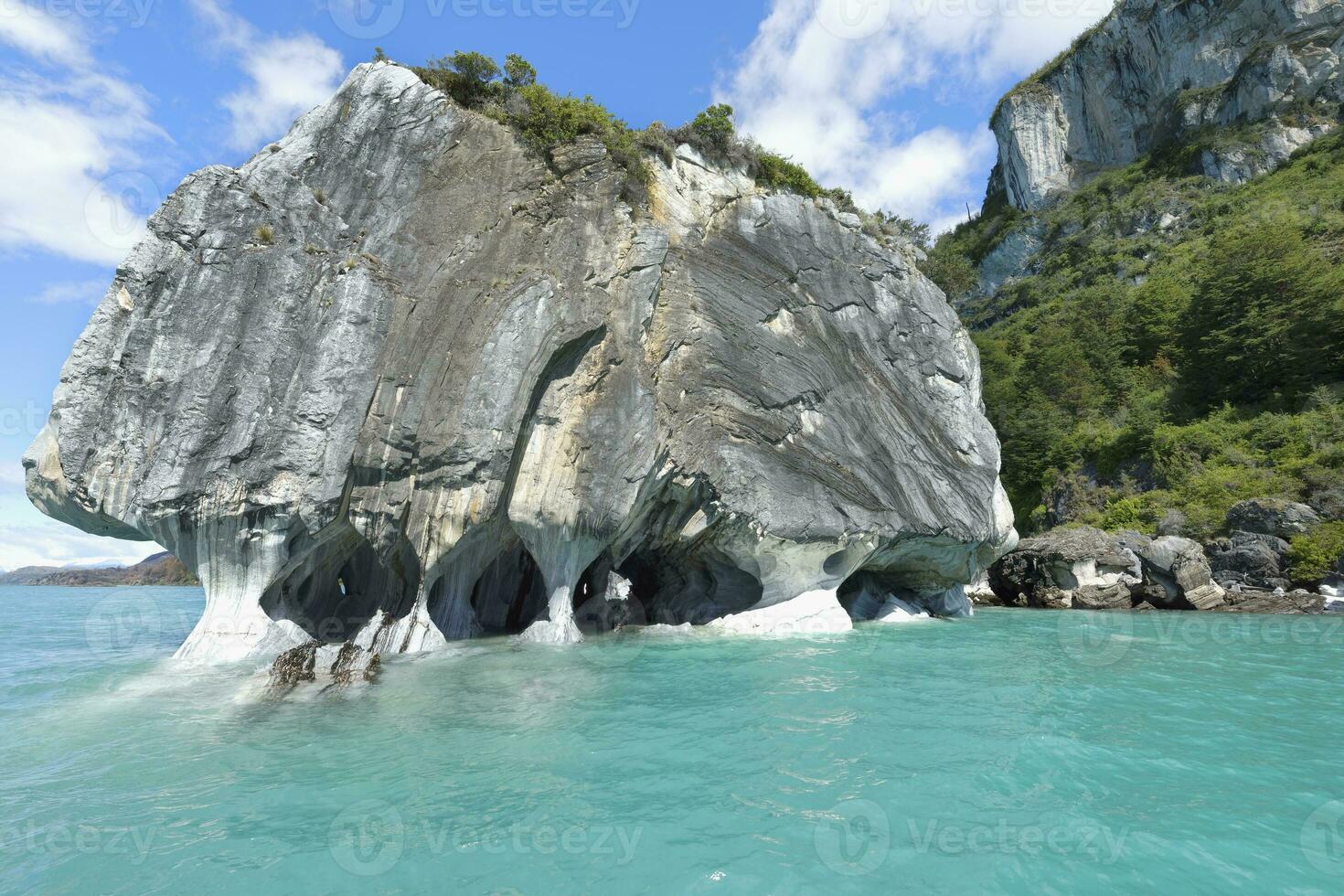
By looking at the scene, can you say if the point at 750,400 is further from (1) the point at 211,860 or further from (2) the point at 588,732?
(1) the point at 211,860

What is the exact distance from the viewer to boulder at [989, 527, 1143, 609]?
24.6 metres

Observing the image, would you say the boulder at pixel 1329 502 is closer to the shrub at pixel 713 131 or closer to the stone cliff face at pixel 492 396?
the stone cliff face at pixel 492 396

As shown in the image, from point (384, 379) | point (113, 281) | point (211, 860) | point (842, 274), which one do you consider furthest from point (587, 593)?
point (211, 860)

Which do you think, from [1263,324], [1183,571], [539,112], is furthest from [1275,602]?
[539,112]

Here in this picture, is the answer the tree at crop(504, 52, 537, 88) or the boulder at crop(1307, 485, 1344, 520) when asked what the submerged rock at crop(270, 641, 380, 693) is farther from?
the boulder at crop(1307, 485, 1344, 520)

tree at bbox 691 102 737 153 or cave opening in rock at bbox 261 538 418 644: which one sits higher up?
tree at bbox 691 102 737 153

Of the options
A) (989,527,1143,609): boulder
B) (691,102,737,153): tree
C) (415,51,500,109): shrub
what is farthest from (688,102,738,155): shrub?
(989,527,1143,609): boulder

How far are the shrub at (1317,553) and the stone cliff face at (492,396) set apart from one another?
384 inches

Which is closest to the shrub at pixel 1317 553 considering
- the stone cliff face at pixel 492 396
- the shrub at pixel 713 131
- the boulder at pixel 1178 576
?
the boulder at pixel 1178 576

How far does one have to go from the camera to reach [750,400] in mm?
18469

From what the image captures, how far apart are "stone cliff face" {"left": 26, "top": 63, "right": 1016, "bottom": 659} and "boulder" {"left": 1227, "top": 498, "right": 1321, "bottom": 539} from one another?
10388 millimetres

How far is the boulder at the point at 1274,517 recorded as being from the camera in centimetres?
2364

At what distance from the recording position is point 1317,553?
73.4ft

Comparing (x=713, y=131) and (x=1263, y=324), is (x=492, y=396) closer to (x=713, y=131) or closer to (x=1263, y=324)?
(x=713, y=131)
